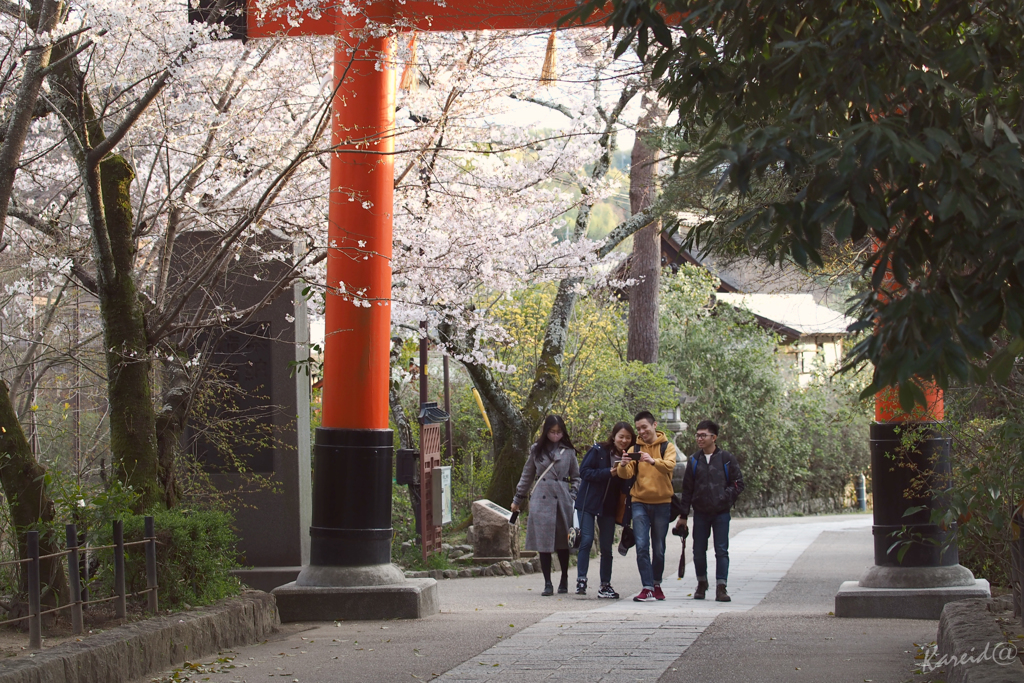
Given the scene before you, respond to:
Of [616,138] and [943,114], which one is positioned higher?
[616,138]

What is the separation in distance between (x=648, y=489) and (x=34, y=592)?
5.57 m

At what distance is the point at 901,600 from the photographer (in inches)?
309

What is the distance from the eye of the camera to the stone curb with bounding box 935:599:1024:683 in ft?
13.0

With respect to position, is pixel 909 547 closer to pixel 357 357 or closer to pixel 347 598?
pixel 347 598

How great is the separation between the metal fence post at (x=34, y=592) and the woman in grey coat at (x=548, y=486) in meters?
5.33

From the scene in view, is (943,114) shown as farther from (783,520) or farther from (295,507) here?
(783,520)

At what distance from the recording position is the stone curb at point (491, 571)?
40.2ft

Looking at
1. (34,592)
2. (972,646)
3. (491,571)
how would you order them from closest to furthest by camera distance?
(972,646)
(34,592)
(491,571)

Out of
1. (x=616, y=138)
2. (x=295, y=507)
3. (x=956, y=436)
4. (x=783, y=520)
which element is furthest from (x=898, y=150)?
(x=783, y=520)

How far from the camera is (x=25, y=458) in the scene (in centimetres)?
602

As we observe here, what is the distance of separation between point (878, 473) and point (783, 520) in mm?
17052

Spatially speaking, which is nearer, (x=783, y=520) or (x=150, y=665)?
(x=150, y=665)

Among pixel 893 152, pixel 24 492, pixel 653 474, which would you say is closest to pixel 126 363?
pixel 24 492

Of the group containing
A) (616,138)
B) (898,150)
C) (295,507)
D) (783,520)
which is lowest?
(783,520)
